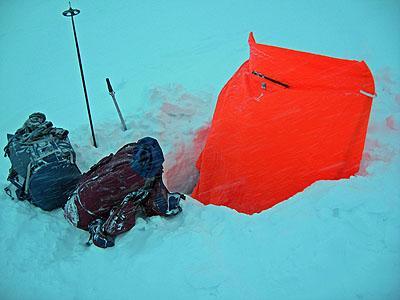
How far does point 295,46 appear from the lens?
513 cm

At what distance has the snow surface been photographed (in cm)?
213

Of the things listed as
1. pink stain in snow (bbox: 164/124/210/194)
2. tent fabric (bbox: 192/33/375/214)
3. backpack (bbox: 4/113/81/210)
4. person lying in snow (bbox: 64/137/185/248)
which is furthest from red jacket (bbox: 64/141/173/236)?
pink stain in snow (bbox: 164/124/210/194)

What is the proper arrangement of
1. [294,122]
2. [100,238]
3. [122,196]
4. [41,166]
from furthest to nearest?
[294,122] → [41,166] → [122,196] → [100,238]

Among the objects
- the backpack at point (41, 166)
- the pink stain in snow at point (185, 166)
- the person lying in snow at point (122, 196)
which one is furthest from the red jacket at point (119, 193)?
the pink stain in snow at point (185, 166)

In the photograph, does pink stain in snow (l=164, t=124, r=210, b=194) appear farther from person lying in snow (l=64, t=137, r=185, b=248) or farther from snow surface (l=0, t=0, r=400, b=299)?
person lying in snow (l=64, t=137, r=185, b=248)

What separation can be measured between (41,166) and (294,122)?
5.66ft

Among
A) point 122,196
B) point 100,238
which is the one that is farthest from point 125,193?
point 100,238

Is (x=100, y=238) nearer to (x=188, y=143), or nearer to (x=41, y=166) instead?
(x=41, y=166)

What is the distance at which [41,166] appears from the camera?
9.12ft

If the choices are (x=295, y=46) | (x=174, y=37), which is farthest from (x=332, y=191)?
(x=174, y=37)

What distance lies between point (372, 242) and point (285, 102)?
114cm

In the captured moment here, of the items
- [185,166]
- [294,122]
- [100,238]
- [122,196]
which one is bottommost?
[185,166]

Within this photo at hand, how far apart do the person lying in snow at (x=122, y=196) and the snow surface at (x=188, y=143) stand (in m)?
0.08

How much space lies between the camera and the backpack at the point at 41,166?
2783mm
